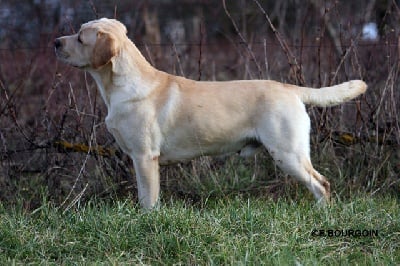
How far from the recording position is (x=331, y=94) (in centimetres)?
560

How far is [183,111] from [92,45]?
85 cm

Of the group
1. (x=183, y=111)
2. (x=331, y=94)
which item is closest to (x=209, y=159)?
(x=183, y=111)

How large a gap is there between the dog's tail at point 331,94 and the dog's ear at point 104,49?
1477 millimetres

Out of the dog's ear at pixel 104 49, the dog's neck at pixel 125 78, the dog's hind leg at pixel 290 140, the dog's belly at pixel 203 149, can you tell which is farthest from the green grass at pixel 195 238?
the dog's ear at pixel 104 49

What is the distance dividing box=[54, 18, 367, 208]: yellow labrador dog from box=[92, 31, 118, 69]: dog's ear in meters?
0.03

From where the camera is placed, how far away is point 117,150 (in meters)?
6.47

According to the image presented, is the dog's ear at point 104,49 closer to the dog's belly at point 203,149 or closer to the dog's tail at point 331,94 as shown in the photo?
the dog's belly at point 203,149

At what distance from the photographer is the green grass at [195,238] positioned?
13.6 ft

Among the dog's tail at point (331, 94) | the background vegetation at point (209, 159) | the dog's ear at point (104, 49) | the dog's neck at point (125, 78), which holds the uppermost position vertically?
the dog's ear at point (104, 49)

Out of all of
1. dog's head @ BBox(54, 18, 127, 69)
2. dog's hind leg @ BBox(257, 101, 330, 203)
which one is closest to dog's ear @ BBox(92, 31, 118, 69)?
dog's head @ BBox(54, 18, 127, 69)

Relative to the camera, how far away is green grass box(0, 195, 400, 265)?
414 centimetres

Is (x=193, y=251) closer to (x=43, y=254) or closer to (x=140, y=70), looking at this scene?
(x=43, y=254)

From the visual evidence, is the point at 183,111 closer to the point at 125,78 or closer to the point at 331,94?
the point at 125,78

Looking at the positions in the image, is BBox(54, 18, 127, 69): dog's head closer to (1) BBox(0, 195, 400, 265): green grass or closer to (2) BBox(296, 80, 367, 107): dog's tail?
(1) BBox(0, 195, 400, 265): green grass
